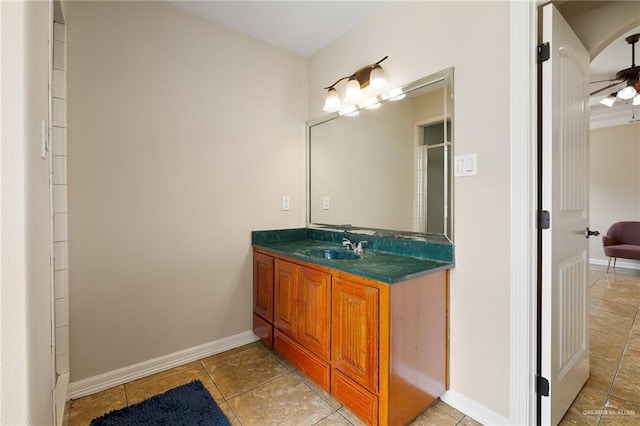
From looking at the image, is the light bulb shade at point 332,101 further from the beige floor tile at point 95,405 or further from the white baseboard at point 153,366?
the beige floor tile at point 95,405

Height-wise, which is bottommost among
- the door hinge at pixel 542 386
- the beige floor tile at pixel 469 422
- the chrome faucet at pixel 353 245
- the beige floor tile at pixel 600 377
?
the beige floor tile at pixel 469 422

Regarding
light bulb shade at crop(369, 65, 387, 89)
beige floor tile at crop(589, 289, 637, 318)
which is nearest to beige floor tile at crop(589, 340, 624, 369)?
beige floor tile at crop(589, 289, 637, 318)

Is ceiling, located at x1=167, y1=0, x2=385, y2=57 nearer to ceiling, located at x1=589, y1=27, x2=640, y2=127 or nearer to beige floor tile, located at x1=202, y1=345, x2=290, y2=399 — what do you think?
ceiling, located at x1=589, y1=27, x2=640, y2=127

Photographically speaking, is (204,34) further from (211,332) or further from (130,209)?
(211,332)

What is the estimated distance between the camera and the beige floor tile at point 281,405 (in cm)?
150

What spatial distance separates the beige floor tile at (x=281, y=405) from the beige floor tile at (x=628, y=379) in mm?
1673

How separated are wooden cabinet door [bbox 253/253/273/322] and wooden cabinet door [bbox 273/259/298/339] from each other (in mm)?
75

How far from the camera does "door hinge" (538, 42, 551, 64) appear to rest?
51.7 inches

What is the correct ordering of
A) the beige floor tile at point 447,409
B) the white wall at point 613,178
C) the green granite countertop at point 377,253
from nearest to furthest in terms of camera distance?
the green granite countertop at point 377,253 < the beige floor tile at point 447,409 < the white wall at point 613,178

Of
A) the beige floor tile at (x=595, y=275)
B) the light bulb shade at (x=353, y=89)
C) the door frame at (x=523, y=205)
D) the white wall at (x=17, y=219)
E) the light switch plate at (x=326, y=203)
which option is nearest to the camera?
the white wall at (x=17, y=219)

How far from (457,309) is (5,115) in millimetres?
1895

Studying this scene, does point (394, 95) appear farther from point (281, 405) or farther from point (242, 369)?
point (242, 369)

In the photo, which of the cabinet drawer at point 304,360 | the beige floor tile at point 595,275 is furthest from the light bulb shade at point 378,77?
the beige floor tile at point 595,275

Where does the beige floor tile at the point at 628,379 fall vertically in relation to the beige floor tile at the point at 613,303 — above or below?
below
